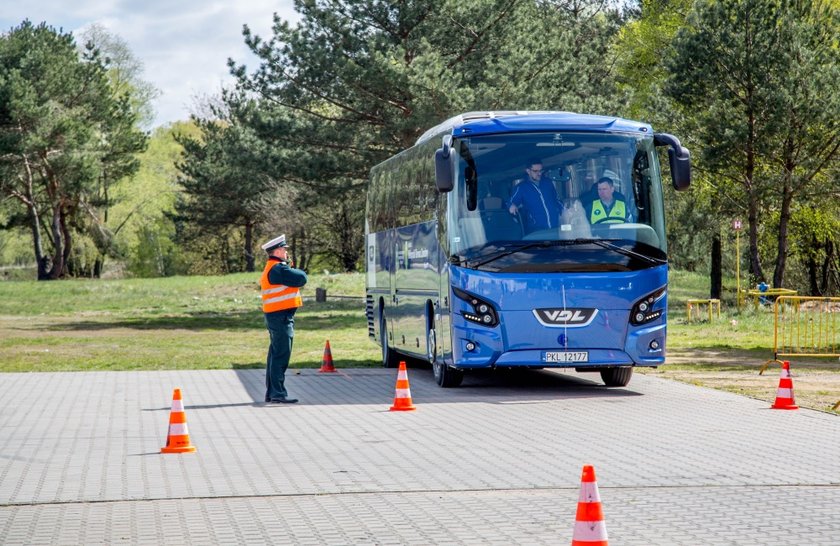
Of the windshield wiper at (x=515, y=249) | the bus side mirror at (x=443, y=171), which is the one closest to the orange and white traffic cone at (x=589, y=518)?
the windshield wiper at (x=515, y=249)

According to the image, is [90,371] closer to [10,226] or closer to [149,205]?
[10,226]

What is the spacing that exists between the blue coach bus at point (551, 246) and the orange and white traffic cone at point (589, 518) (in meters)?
10.6

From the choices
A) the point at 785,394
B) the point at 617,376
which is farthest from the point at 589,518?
the point at 617,376

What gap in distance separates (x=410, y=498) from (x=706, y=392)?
8991mm

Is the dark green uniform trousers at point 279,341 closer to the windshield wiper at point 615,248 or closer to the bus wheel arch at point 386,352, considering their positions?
the windshield wiper at point 615,248

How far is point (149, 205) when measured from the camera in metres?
85.6

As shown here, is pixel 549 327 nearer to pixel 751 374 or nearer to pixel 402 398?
pixel 402 398

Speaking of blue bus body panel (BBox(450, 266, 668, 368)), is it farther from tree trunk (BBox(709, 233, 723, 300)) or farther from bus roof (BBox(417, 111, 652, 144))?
tree trunk (BBox(709, 233, 723, 300))

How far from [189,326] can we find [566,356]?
21.2 meters

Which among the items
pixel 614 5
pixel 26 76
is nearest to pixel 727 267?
pixel 614 5

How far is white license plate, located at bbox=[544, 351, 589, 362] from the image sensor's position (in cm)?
1652

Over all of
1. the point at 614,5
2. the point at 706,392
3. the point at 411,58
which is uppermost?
the point at 614,5

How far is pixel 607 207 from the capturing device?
1692 cm

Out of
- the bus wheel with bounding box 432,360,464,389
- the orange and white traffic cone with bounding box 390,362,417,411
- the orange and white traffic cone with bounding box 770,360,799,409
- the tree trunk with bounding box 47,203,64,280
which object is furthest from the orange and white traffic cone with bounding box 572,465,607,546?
the tree trunk with bounding box 47,203,64,280
